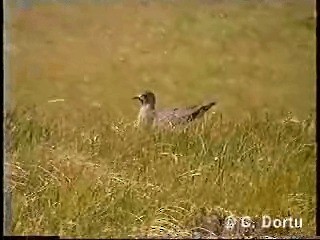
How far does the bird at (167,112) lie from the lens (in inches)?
44.7

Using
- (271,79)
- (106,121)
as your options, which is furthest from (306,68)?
(106,121)

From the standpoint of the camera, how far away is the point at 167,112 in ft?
3.74

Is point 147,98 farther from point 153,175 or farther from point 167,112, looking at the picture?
point 153,175

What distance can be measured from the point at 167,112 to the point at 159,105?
0.02 m

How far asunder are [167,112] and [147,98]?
5 cm

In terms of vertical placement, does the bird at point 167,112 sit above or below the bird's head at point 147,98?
below

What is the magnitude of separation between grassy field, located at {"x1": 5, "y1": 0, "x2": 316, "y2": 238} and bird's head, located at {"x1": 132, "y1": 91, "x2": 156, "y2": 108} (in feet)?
0.04

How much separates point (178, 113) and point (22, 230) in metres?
0.37

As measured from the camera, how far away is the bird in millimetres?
1136

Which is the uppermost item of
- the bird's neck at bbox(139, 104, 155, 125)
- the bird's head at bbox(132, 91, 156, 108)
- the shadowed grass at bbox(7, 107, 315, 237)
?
the bird's head at bbox(132, 91, 156, 108)

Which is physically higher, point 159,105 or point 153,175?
point 159,105

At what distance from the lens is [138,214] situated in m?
1.12

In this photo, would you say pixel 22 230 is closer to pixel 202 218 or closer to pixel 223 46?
pixel 202 218

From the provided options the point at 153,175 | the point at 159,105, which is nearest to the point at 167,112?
the point at 159,105
